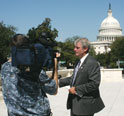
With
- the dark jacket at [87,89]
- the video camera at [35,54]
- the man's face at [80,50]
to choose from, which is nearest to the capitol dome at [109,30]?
the man's face at [80,50]

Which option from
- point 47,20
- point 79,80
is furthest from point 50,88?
point 47,20

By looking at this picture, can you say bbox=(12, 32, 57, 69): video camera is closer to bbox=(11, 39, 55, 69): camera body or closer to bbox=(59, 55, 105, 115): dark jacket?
bbox=(11, 39, 55, 69): camera body

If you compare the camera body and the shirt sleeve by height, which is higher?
the camera body

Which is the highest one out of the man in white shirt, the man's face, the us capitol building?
the us capitol building

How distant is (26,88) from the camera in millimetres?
3213

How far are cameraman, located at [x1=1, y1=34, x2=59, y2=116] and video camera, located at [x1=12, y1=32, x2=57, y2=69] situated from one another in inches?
5.4

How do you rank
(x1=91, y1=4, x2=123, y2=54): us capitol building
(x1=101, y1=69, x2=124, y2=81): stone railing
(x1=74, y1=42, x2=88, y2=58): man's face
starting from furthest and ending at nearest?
(x1=91, y1=4, x2=123, y2=54): us capitol building < (x1=101, y1=69, x2=124, y2=81): stone railing < (x1=74, y1=42, x2=88, y2=58): man's face

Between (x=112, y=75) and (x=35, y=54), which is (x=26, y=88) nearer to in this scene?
(x=35, y=54)

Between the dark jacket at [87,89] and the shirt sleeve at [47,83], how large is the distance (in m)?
0.96

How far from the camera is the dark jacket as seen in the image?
416 centimetres

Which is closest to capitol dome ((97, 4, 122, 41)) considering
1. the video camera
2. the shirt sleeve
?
the shirt sleeve

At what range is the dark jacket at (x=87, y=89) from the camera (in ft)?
13.6

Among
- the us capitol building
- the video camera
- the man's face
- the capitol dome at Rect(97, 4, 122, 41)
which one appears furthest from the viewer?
the capitol dome at Rect(97, 4, 122, 41)

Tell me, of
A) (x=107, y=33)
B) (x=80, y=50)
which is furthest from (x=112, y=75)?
(x=107, y=33)
